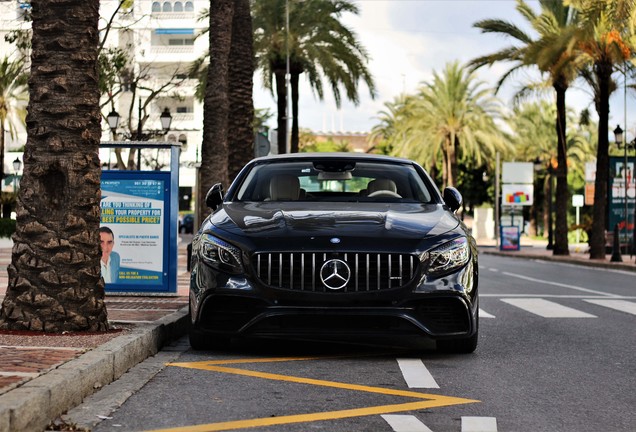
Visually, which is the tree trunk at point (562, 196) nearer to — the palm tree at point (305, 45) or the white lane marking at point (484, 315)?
the palm tree at point (305, 45)

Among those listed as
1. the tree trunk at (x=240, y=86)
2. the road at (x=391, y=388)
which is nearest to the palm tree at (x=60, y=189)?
the road at (x=391, y=388)

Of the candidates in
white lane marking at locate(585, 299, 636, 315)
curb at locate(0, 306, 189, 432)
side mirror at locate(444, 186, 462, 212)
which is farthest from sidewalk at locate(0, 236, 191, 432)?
white lane marking at locate(585, 299, 636, 315)

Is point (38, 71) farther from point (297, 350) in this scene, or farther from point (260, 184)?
point (297, 350)

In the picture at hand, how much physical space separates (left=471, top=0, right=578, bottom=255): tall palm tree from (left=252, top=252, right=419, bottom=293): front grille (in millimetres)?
28730

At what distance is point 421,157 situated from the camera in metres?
65.5

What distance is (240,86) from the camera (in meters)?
22.7

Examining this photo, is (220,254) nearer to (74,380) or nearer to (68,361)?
(68,361)

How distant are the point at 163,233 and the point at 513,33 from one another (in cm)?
2870

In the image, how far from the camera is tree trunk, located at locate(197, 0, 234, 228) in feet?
61.1

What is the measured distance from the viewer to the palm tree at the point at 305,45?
124 feet

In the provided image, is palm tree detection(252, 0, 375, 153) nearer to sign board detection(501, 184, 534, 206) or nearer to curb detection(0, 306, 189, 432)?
sign board detection(501, 184, 534, 206)

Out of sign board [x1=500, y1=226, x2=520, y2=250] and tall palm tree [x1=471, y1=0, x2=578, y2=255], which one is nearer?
tall palm tree [x1=471, y1=0, x2=578, y2=255]

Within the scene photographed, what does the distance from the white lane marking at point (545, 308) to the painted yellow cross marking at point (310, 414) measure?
18.4 ft

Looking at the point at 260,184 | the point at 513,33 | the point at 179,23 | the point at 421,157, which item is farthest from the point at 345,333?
the point at 179,23
